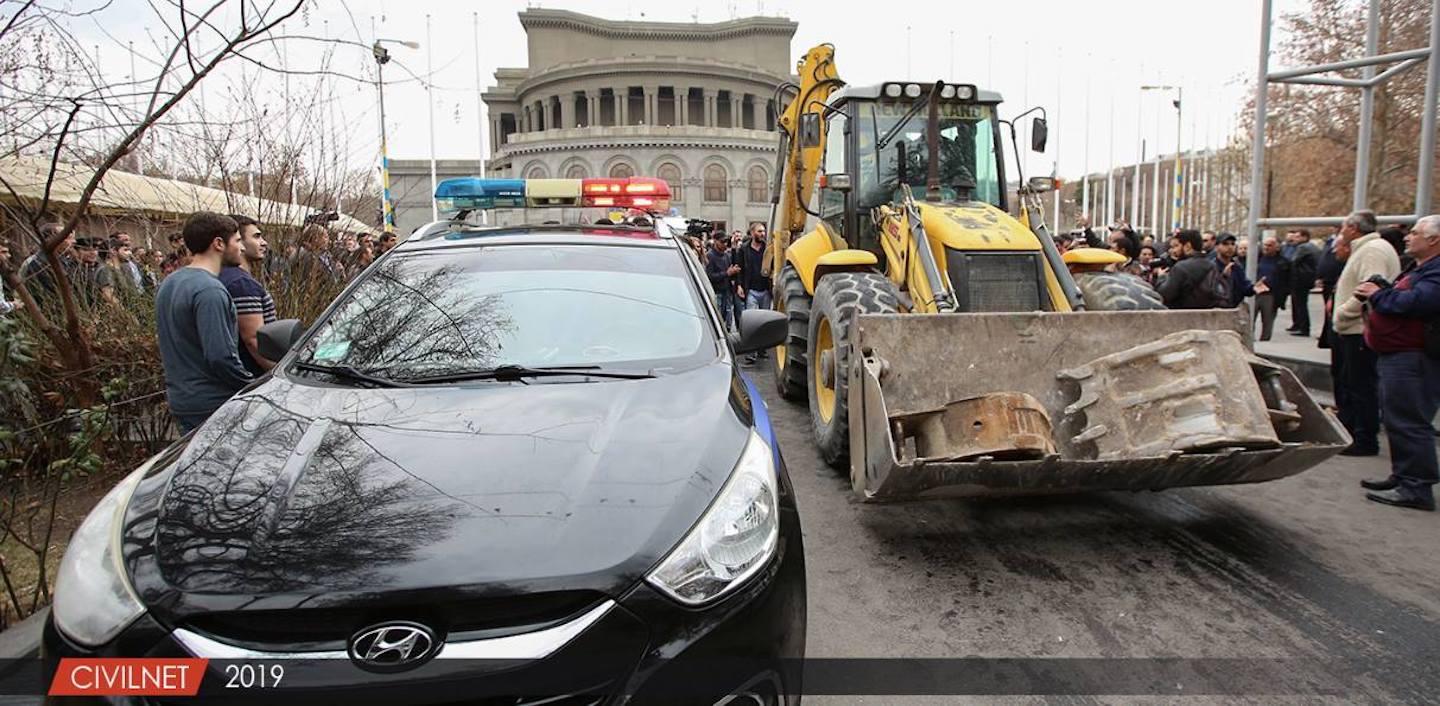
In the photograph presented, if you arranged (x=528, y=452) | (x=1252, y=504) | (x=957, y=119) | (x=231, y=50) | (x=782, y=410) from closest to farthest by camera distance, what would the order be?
(x=528, y=452) → (x=231, y=50) → (x=1252, y=504) → (x=957, y=119) → (x=782, y=410)

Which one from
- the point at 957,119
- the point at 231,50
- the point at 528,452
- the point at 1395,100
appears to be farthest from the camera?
the point at 1395,100

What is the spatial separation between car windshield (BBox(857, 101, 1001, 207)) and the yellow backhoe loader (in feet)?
0.04

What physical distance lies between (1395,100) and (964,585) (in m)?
13.6

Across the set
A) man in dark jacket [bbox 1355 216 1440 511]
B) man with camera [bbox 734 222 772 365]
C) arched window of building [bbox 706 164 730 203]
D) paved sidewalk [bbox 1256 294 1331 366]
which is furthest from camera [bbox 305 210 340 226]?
arched window of building [bbox 706 164 730 203]

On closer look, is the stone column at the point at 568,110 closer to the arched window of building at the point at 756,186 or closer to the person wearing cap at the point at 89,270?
the arched window of building at the point at 756,186

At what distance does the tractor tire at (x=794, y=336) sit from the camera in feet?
23.2

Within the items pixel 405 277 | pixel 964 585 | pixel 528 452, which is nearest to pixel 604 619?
pixel 528 452

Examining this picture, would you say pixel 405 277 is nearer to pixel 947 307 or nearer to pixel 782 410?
pixel 947 307

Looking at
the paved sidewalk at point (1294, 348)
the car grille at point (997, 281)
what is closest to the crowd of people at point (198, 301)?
the car grille at point (997, 281)

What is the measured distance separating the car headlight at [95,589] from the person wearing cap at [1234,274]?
357 inches

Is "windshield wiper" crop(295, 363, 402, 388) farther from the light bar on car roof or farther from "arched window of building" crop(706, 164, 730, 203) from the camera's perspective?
"arched window of building" crop(706, 164, 730, 203)

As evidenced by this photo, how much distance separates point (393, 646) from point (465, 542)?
0.90ft

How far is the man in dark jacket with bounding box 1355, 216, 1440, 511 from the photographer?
4.74 m

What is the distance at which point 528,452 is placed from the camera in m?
2.28
